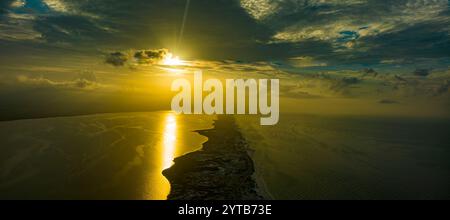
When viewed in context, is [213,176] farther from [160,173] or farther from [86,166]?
[86,166]

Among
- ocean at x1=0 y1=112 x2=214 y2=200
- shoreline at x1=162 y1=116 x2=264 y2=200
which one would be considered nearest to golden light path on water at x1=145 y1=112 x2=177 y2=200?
ocean at x1=0 y1=112 x2=214 y2=200

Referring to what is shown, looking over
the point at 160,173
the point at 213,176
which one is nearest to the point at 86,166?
the point at 160,173

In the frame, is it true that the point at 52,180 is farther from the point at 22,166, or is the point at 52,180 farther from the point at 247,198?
the point at 247,198

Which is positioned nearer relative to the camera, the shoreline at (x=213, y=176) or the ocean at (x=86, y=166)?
the shoreline at (x=213, y=176)

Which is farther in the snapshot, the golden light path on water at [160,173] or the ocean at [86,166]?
the ocean at [86,166]

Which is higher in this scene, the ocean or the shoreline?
the ocean

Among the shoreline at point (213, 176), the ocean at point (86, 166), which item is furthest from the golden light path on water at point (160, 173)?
the shoreline at point (213, 176)

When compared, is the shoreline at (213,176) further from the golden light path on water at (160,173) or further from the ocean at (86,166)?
the ocean at (86,166)

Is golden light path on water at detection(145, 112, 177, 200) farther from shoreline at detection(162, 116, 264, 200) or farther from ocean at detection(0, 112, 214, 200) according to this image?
shoreline at detection(162, 116, 264, 200)

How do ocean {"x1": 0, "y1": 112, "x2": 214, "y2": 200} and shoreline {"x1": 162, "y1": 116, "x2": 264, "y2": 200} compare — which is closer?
shoreline {"x1": 162, "y1": 116, "x2": 264, "y2": 200}

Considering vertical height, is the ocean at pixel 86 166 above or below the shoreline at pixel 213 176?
above
